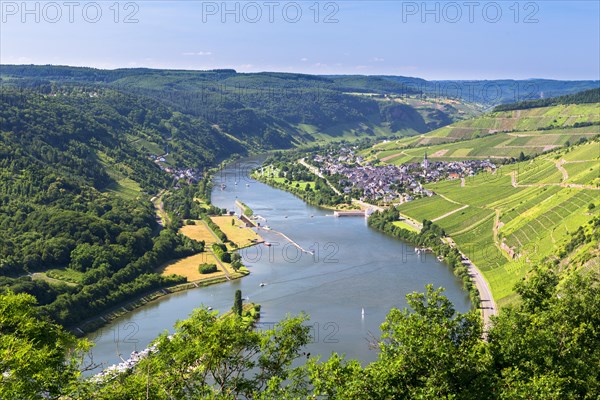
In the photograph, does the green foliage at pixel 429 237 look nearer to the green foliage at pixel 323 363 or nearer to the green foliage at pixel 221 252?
the green foliage at pixel 221 252

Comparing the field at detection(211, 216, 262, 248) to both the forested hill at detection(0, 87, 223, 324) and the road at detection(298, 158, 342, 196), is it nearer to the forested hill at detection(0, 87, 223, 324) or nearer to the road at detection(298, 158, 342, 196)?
the forested hill at detection(0, 87, 223, 324)

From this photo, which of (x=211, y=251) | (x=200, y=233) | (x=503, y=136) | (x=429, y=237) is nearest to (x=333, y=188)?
(x=200, y=233)

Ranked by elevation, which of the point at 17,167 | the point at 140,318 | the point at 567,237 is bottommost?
the point at 140,318

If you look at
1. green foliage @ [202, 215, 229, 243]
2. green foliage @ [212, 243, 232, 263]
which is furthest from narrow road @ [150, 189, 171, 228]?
green foliage @ [212, 243, 232, 263]

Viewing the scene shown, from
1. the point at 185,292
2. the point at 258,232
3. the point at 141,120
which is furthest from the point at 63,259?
the point at 141,120

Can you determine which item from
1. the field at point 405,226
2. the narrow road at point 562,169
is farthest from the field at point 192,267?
the narrow road at point 562,169

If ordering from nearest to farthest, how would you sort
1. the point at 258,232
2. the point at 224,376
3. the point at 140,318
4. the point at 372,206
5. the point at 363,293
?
the point at 224,376, the point at 140,318, the point at 363,293, the point at 258,232, the point at 372,206

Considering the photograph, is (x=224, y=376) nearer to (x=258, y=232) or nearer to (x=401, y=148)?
(x=258, y=232)
